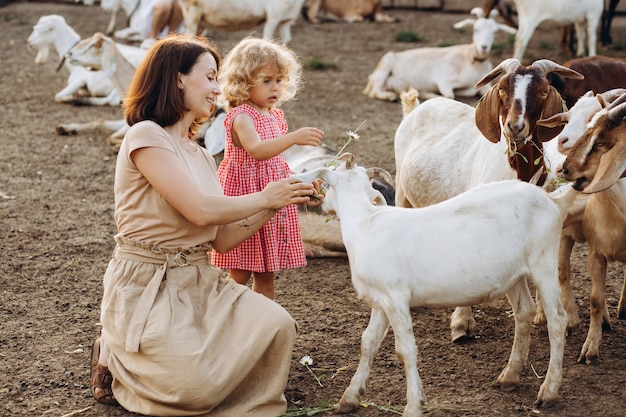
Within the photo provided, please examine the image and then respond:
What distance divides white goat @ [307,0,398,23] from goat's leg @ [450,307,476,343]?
11047 millimetres

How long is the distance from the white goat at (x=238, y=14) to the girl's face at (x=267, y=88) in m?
6.99

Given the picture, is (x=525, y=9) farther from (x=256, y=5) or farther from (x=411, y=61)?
(x=256, y=5)

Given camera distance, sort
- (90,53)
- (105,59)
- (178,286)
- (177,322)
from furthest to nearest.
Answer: (90,53) < (105,59) < (178,286) < (177,322)

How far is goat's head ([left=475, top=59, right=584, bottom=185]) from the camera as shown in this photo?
3965 millimetres

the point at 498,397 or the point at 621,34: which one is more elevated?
the point at 498,397

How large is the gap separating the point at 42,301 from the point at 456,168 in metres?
2.24

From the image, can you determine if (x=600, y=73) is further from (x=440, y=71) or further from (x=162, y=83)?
(x=440, y=71)

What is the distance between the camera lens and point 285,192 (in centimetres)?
339

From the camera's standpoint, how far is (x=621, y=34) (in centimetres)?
1297

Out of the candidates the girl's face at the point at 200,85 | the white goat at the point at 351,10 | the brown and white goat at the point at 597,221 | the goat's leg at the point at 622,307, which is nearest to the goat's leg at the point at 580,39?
the white goat at the point at 351,10

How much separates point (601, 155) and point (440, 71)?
695 cm

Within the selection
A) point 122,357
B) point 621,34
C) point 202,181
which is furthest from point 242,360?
point 621,34

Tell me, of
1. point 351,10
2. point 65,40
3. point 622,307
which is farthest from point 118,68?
point 351,10

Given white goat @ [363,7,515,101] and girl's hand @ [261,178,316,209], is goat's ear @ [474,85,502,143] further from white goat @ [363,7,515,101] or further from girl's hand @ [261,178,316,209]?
white goat @ [363,7,515,101]
